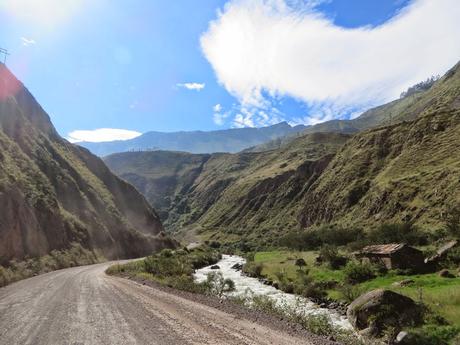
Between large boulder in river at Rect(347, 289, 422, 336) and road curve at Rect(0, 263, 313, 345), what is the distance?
455 cm

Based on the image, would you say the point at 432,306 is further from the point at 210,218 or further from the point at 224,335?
the point at 210,218

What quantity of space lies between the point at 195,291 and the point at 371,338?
44.4 feet

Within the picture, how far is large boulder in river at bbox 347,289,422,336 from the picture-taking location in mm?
17766

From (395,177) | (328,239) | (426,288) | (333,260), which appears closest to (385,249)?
(333,260)

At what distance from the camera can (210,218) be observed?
187 metres

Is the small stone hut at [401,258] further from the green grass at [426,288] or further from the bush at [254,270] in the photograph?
the bush at [254,270]

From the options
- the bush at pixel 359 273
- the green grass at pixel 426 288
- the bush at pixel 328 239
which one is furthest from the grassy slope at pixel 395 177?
the bush at pixel 359 273

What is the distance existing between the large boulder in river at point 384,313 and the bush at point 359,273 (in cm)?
1330

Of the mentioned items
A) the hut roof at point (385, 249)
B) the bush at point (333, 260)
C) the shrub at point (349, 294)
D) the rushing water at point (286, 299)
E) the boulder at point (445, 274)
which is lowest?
the rushing water at point (286, 299)

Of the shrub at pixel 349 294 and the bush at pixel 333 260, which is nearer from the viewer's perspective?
the shrub at pixel 349 294

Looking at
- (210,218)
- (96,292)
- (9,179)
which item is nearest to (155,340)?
(96,292)

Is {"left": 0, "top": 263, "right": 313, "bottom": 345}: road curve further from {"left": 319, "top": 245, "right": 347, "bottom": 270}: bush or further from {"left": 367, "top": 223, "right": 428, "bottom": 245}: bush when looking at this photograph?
{"left": 367, "top": 223, "right": 428, "bottom": 245}: bush

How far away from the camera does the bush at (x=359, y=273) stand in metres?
32.8

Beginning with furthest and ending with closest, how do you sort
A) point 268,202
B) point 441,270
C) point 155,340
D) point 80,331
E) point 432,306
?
1. point 268,202
2. point 441,270
3. point 432,306
4. point 80,331
5. point 155,340
